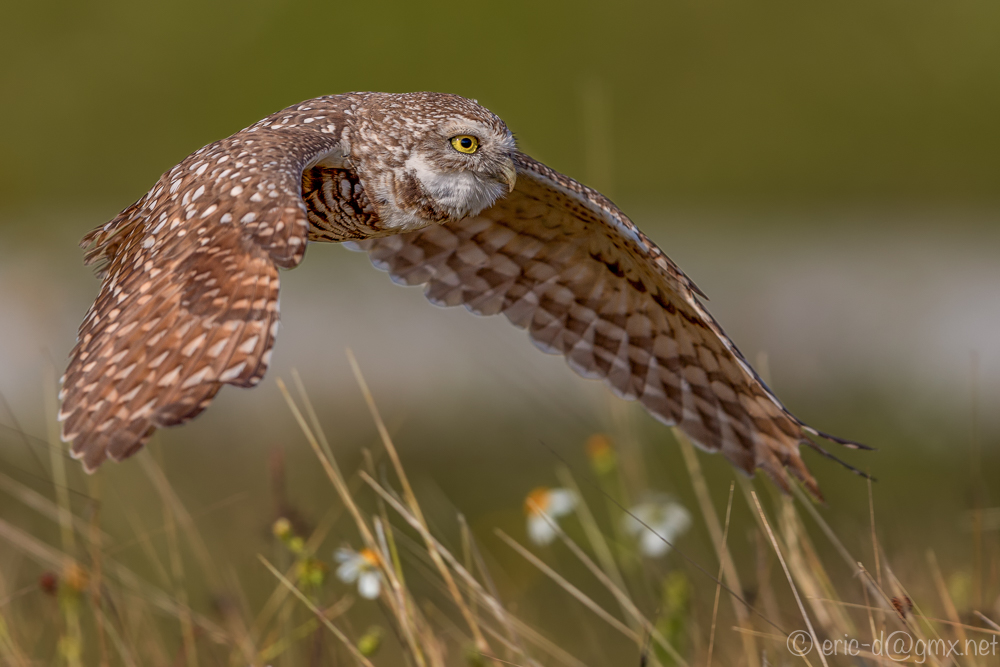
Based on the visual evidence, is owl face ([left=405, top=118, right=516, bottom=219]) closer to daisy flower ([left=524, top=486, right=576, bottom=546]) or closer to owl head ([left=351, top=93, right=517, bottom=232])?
owl head ([left=351, top=93, right=517, bottom=232])

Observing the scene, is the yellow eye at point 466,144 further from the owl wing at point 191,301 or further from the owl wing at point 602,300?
the owl wing at point 191,301

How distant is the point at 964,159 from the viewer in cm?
1650

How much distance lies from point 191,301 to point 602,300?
174cm

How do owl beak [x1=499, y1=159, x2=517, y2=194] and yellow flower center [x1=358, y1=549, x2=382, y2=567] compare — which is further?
owl beak [x1=499, y1=159, x2=517, y2=194]

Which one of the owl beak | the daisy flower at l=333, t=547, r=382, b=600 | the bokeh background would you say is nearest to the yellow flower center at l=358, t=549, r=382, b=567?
the daisy flower at l=333, t=547, r=382, b=600

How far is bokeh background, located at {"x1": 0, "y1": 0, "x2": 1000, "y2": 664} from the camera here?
8.45m

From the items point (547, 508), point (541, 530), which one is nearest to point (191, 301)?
point (541, 530)

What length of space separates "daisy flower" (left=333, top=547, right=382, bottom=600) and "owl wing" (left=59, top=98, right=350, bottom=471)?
81 cm

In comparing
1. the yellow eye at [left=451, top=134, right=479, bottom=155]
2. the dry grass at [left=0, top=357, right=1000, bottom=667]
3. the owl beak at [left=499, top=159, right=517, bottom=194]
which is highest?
the yellow eye at [left=451, top=134, right=479, bottom=155]

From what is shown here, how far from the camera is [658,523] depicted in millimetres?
3420

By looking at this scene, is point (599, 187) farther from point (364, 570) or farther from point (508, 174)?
point (364, 570)

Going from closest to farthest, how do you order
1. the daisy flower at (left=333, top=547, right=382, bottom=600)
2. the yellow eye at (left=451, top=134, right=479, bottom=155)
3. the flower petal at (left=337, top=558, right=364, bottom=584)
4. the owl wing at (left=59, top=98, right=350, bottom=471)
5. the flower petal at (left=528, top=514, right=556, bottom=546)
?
the owl wing at (left=59, top=98, right=350, bottom=471), the daisy flower at (left=333, top=547, right=382, bottom=600), the flower petal at (left=337, top=558, right=364, bottom=584), the flower petal at (left=528, top=514, right=556, bottom=546), the yellow eye at (left=451, top=134, right=479, bottom=155)

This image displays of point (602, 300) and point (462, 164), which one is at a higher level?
point (462, 164)

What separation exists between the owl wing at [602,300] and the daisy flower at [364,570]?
3.53ft
